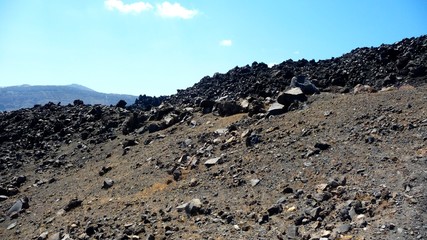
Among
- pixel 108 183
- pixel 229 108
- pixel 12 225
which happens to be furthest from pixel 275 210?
pixel 229 108

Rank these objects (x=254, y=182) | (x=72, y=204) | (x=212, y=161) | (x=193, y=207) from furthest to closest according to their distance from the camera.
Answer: (x=72, y=204) → (x=212, y=161) → (x=254, y=182) → (x=193, y=207)

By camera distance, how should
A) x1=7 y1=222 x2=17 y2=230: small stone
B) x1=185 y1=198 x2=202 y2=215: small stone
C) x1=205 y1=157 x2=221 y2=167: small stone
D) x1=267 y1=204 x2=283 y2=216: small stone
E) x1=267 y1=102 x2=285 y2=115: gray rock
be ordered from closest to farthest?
x1=267 y1=204 x2=283 y2=216: small stone, x1=185 y1=198 x2=202 y2=215: small stone, x1=205 y1=157 x2=221 y2=167: small stone, x1=7 y1=222 x2=17 y2=230: small stone, x1=267 y1=102 x2=285 y2=115: gray rock

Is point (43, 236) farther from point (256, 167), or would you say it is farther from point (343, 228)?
point (343, 228)

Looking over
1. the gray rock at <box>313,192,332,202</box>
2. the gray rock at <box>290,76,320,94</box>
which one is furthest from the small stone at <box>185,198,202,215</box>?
the gray rock at <box>290,76,320,94</box>

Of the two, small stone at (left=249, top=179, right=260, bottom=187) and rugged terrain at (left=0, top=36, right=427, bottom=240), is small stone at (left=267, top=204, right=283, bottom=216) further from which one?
small stone at (left=249, top=179, right=260, bottom=187)

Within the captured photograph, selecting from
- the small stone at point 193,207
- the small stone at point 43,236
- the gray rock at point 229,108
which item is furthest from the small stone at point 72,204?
the gray rock at point 229,108

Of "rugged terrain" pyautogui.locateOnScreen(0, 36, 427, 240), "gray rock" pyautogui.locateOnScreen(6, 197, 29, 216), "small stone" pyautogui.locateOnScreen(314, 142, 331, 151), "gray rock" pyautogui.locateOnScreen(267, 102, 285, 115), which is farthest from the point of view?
"gray rock" pyautogui.locateOnScreen(267, 102, 285, 115)

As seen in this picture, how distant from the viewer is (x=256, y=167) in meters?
12.1

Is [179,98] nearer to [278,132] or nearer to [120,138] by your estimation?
[120,138]

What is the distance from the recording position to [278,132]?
1412 cm

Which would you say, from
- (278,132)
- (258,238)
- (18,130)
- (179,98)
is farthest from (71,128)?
(258,238)

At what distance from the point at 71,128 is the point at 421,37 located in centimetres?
2248

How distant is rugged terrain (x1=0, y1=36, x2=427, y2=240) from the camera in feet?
28.1

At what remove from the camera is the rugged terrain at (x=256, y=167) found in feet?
28.1
